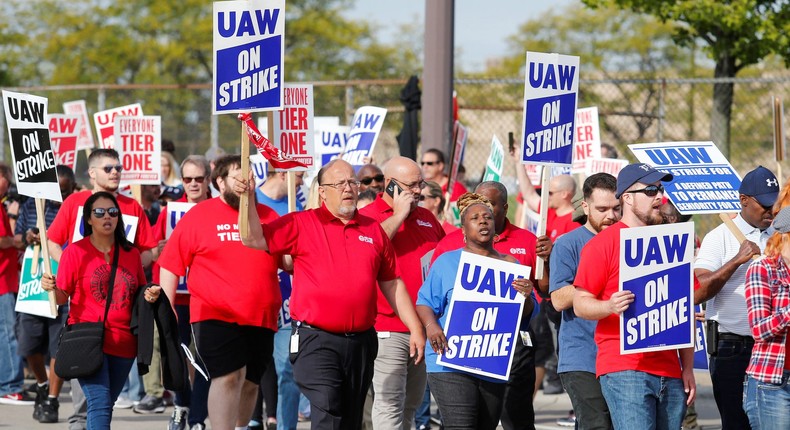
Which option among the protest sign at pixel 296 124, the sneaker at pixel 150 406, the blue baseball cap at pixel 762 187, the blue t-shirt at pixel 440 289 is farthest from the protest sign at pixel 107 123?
the blue baseball cap at pixel 762 187

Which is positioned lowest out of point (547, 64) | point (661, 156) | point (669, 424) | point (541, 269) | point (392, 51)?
point (669, 424)

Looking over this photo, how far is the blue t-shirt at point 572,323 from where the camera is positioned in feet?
23.7

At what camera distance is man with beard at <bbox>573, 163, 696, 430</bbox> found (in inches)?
241

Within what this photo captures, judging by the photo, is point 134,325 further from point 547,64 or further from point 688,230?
point 688,230

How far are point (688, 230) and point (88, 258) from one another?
13.2ft

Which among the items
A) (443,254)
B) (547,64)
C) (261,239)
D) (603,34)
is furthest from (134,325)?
(603,34)

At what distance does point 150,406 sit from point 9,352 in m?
1.42

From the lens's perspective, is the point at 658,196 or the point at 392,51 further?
the point at 392,51

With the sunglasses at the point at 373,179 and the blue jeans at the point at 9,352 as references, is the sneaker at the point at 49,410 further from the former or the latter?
the sunglasses at the point at 373,179

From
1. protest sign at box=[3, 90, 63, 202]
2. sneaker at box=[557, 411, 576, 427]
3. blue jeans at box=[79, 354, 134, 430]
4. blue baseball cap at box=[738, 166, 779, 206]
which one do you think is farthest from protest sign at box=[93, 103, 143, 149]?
blue baseball cap at box=[738, 166, 779, 206]

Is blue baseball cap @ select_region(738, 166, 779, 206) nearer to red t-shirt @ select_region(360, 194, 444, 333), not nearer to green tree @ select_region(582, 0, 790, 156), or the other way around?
red t-shirt @ select_region(360, 194, 444, 333)

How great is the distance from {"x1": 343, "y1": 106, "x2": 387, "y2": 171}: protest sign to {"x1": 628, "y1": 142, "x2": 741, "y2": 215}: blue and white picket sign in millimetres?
4493

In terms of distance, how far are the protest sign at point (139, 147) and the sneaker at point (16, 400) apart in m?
2.23

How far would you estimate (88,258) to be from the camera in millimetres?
8273
